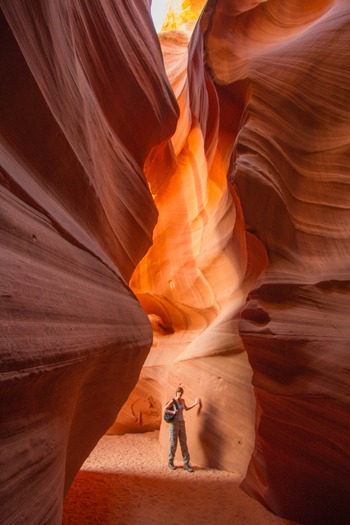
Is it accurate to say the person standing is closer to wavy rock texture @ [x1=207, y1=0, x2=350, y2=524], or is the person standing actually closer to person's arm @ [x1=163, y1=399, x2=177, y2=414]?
person's arm @ [x1=163, y1=399, x2=177, y2=414]

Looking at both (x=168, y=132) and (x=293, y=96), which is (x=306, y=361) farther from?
(x=168, y=132)

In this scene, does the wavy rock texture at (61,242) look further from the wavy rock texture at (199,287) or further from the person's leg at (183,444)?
the person's leg at (183,444)

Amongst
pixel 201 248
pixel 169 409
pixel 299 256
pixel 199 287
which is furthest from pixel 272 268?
pixel 199 287

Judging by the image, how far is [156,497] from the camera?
15.6 ft

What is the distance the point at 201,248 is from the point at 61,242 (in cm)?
654

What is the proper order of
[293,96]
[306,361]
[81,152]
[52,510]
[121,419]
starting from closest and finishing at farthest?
[52,510]
[81,152]
[306,361]
[293,96]
[121,419]

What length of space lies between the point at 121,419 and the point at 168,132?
6.17 m

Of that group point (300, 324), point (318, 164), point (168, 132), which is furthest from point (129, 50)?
point (300, 324)

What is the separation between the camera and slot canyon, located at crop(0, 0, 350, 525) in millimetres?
2086

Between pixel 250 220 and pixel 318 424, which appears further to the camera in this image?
pixel 250 220

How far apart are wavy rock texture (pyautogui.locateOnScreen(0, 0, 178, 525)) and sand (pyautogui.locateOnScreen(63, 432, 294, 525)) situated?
3.38ft

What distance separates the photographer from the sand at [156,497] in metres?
4.13

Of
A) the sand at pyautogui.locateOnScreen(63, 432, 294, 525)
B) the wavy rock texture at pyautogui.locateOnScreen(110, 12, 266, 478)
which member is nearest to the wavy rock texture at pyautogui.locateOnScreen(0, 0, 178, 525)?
the sand at pyautogui.locateOnScreen(63, 432, 294, 525)

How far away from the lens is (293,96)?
5.70 meters
